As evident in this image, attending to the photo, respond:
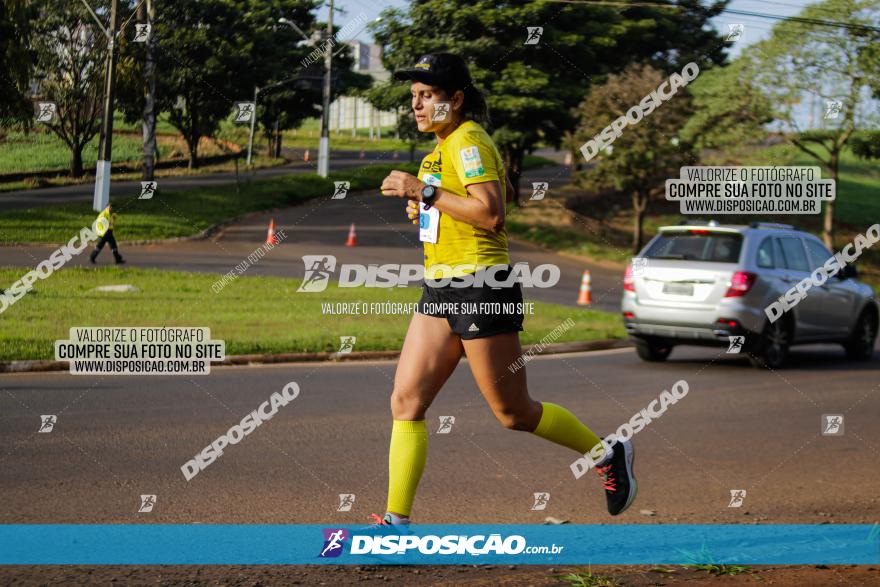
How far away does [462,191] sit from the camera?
4723 mm

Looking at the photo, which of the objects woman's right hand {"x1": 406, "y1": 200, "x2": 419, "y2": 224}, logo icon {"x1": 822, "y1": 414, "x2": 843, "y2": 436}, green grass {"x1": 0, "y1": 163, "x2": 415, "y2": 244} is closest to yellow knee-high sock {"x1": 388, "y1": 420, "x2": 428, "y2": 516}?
woman's right hand {"x1": 406, "y1": 200, "x2": 419, "y2": 224}

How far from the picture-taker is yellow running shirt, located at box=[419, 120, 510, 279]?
4656mm

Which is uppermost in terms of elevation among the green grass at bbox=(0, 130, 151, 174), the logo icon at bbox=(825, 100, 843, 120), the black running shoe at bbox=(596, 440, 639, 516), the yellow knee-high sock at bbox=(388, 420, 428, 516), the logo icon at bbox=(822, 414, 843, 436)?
the logo icon at bbox=(825, 100, 843, 120)

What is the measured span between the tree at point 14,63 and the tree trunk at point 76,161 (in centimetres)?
185

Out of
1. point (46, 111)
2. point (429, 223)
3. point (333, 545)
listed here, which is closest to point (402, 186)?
point (429, 223)

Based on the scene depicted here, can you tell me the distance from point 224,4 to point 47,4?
11959mm

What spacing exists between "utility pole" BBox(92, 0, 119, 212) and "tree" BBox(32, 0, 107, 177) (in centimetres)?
16

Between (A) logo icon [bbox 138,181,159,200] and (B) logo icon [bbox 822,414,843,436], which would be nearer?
(B) logo icon [bbox 822,414,843,436]

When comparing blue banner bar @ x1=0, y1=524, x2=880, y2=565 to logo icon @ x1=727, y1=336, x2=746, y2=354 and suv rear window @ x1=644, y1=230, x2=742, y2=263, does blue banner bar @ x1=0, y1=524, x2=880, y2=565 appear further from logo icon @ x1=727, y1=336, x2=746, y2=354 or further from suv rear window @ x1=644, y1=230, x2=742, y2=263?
suv rear window @ x1=644, y1=230, x2=742, y2=263

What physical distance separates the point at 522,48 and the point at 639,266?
94.7 ft

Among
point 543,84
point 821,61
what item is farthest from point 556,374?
point 543,84

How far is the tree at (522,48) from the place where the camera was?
128 feet

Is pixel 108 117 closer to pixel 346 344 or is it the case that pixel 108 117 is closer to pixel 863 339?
pixel 346 344

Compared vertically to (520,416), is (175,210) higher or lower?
lower
